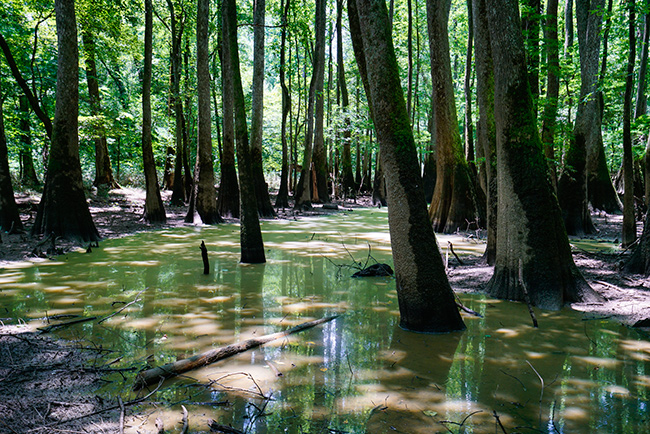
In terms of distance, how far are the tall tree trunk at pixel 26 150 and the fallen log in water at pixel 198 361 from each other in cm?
1789

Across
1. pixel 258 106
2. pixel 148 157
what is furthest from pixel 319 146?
pixel 148 157

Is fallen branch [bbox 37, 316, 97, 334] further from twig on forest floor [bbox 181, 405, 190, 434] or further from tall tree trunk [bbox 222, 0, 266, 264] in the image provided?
tall tree trunk [bbox 222, 0, 266, 264]

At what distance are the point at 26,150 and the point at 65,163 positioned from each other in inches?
465

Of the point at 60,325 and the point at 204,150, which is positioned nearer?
the point at 60,325

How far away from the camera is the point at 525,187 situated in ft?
18.1

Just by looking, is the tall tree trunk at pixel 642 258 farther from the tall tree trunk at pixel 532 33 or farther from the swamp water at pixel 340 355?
the tall tree trunk at pixel 532 33

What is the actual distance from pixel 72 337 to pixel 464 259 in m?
6.66

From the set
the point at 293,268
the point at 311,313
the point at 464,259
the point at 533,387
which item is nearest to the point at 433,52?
the point at 464,259

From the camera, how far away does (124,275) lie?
23.7ft

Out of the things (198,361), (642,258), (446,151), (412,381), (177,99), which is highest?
(177,99)

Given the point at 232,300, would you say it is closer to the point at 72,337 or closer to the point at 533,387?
the point at 72,337

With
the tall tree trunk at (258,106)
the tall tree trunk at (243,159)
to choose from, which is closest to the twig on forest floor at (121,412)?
the tall tree trunk at (243,159)

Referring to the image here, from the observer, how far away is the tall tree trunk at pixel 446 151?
11.3m

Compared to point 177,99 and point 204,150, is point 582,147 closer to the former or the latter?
point 204,150
